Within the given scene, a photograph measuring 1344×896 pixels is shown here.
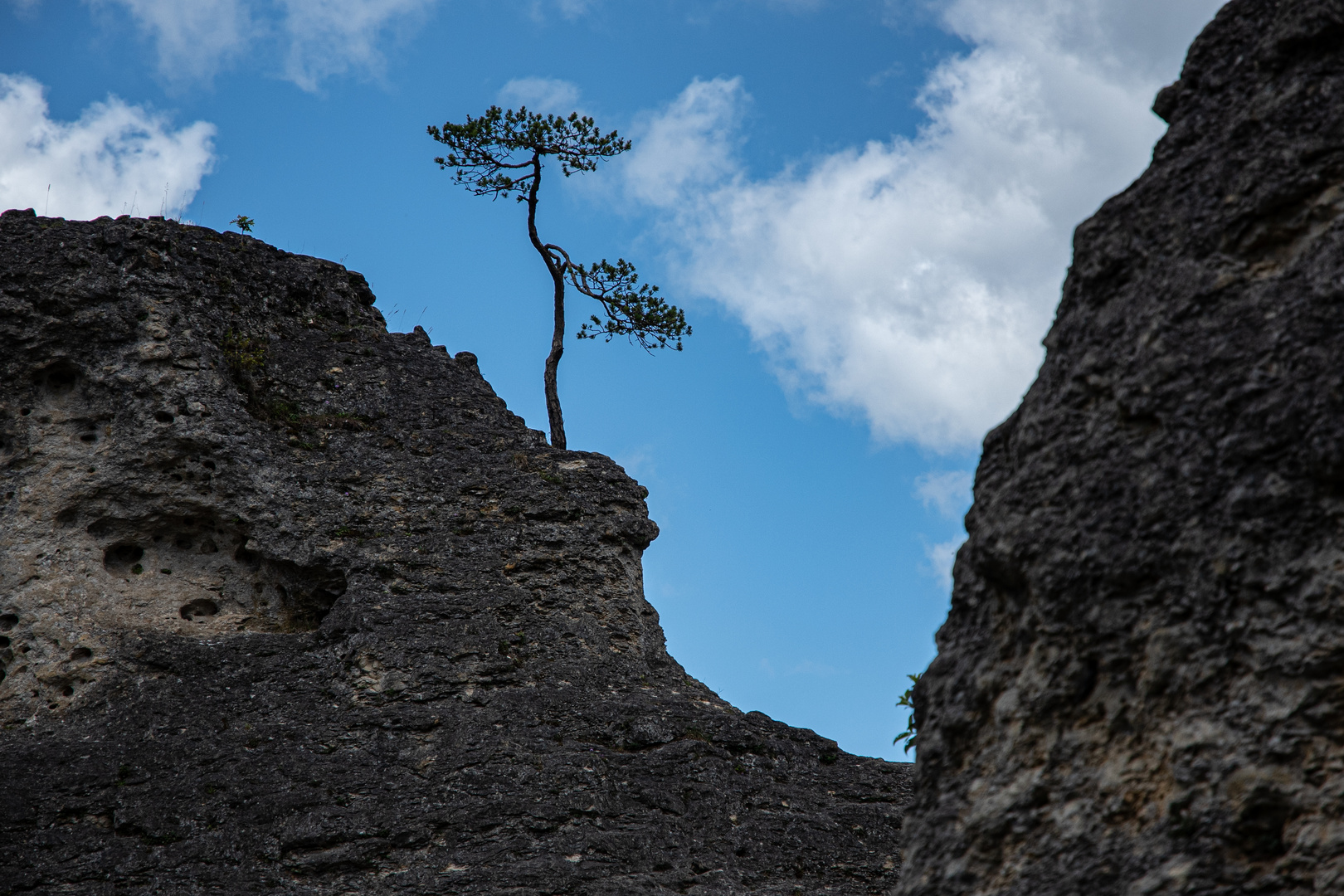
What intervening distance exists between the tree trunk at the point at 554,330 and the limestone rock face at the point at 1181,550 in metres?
15.2

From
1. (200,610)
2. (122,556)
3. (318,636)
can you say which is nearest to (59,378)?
(122,556)

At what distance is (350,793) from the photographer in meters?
9.41

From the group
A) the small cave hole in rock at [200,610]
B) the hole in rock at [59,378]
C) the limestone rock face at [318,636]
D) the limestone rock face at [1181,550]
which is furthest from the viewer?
the hole in rock at [59,378]

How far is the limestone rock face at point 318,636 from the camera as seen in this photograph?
29.8 ft

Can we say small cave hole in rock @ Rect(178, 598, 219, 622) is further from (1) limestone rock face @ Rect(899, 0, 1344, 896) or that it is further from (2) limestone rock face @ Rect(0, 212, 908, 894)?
(1) limestone rock face @ Rect(899, 0, 1344, 896)

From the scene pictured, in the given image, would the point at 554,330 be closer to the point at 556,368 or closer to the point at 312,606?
the point at 556,368

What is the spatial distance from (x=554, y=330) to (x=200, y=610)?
12.1 m

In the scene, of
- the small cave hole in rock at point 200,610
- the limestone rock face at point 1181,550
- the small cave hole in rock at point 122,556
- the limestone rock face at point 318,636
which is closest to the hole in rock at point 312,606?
the limestone rock face at point 318,636

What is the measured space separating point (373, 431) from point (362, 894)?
199 inches

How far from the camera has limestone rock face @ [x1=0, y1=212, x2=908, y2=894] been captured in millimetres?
9094

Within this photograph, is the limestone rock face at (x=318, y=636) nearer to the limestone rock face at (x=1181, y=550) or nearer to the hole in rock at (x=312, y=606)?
the hole in rock at (x=312, y=606)

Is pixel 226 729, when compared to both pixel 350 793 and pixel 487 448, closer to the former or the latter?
pixel 350 793

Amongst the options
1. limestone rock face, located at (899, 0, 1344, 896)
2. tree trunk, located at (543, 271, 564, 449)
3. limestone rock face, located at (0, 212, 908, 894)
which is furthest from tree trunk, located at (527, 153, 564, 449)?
limestone rock face, located at (899, 0, 1344, 896)

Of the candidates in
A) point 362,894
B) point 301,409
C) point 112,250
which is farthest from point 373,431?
→ point 362,894
